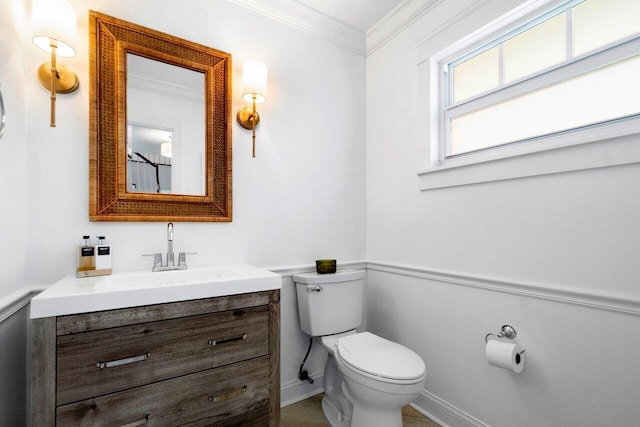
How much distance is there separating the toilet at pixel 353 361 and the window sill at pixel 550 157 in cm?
84

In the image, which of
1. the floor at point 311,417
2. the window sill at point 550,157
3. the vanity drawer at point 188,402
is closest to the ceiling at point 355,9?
the window sill at point 550,157

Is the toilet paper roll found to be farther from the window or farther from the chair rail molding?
the window

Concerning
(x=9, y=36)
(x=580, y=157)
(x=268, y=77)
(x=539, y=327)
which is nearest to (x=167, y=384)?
(x=9, y=36)

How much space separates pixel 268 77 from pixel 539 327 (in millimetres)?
1921

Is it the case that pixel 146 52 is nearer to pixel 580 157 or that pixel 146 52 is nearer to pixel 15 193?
pixel 15 193

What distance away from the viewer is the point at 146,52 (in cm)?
155

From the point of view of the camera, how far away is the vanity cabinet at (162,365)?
987 millimetres

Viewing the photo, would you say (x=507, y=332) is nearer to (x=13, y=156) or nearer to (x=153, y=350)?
(x=153, y=350)

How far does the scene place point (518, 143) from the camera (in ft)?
4.98

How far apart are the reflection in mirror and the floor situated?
4.52 ft

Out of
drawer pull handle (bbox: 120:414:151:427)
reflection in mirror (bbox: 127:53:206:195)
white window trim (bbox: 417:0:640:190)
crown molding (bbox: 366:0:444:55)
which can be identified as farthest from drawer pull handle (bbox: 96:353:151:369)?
crown molding (bbox: 366:0:444:55)

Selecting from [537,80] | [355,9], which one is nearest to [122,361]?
[537,80]

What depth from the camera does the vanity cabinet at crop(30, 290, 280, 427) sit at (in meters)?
0.99

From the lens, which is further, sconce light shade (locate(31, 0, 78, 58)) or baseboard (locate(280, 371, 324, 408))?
baseboard (locate(280, 371, 324, 408))
